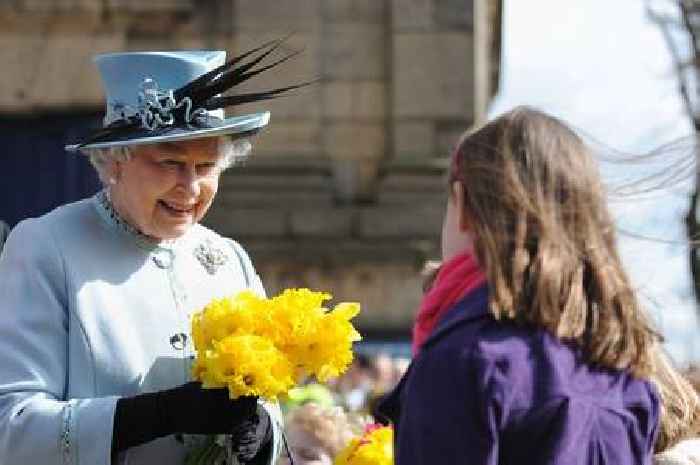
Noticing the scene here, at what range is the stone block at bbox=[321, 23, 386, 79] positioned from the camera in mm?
13312

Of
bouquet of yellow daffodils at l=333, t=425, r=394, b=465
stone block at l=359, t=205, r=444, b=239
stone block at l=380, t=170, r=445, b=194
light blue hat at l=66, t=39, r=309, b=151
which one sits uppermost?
light blue hat at l=66, t=39, r=309, b=151

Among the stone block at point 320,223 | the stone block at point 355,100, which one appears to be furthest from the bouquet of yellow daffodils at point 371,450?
the stone block at point 355,100

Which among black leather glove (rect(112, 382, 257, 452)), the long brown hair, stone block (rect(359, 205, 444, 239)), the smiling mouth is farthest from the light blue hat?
stone block (rect(359, 205, 444, 239))

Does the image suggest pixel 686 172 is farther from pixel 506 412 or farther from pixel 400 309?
pixel 400 309

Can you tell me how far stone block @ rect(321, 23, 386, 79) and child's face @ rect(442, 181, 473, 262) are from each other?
1006 cm

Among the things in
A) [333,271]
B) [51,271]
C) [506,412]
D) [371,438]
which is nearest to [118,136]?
[51,271]

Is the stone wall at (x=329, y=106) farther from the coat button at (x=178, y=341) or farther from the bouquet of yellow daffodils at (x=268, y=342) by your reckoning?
the bouquet of yellow daffodils at (x=268, y=342)

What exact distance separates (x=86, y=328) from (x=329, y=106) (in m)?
9.48

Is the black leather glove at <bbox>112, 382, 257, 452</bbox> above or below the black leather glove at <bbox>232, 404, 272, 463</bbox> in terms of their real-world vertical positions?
above

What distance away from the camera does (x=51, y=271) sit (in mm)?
3992

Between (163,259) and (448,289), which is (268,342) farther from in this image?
(448,289)

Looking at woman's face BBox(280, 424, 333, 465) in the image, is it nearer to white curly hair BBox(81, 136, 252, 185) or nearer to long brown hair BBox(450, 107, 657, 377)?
white curly hair BBox(81, 136, 252, 185)

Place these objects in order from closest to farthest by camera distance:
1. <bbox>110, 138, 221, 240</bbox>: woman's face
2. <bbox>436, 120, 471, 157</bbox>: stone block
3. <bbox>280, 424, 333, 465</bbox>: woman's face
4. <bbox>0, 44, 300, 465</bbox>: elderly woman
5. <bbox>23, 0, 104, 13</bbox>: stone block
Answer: <bbox>0, 44, 300, 465</bbox>: elderly woman < <bbox>110, 138, 221, 240</bbox>: woman's face < <bbox>280, 424, 333, 465</bbox>: woman's face < <bbox>23, 0, 104, 13</bbox>: stone block < <bbox>436, 120, 471, 157</bbox>: stone block

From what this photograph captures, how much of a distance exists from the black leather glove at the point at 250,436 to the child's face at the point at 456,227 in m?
0.80
